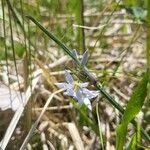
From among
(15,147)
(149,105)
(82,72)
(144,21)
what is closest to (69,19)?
(144,21)

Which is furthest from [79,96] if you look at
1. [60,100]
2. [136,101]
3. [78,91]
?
[60,100]

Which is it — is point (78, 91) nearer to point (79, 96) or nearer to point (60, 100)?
point (79, 96)

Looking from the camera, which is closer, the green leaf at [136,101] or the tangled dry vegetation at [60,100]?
the green leaf at [136,101]

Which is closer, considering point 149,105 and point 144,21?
point 149,105

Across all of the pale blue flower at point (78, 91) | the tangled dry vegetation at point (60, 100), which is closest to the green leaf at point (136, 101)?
the pale blue flower at point (78, 91)

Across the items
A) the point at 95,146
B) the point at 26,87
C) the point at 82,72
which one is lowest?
the point at 95,146

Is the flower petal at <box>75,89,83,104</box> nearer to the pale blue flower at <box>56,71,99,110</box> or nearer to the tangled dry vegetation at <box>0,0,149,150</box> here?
the pale blue flower at <box>56,71,99,110</box>

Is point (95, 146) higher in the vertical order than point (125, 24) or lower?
lower

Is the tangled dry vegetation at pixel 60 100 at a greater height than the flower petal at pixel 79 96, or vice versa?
the flower petal at pixel 79 96

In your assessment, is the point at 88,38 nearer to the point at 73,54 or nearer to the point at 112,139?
the point at 112,139

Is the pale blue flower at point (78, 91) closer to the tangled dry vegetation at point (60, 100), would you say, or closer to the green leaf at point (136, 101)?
the green leaf at point (136, 101)

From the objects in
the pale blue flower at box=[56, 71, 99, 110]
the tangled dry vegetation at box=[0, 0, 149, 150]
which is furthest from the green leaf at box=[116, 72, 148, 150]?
the tangled dry vegetation at box=[0, 0, 149, 150]
